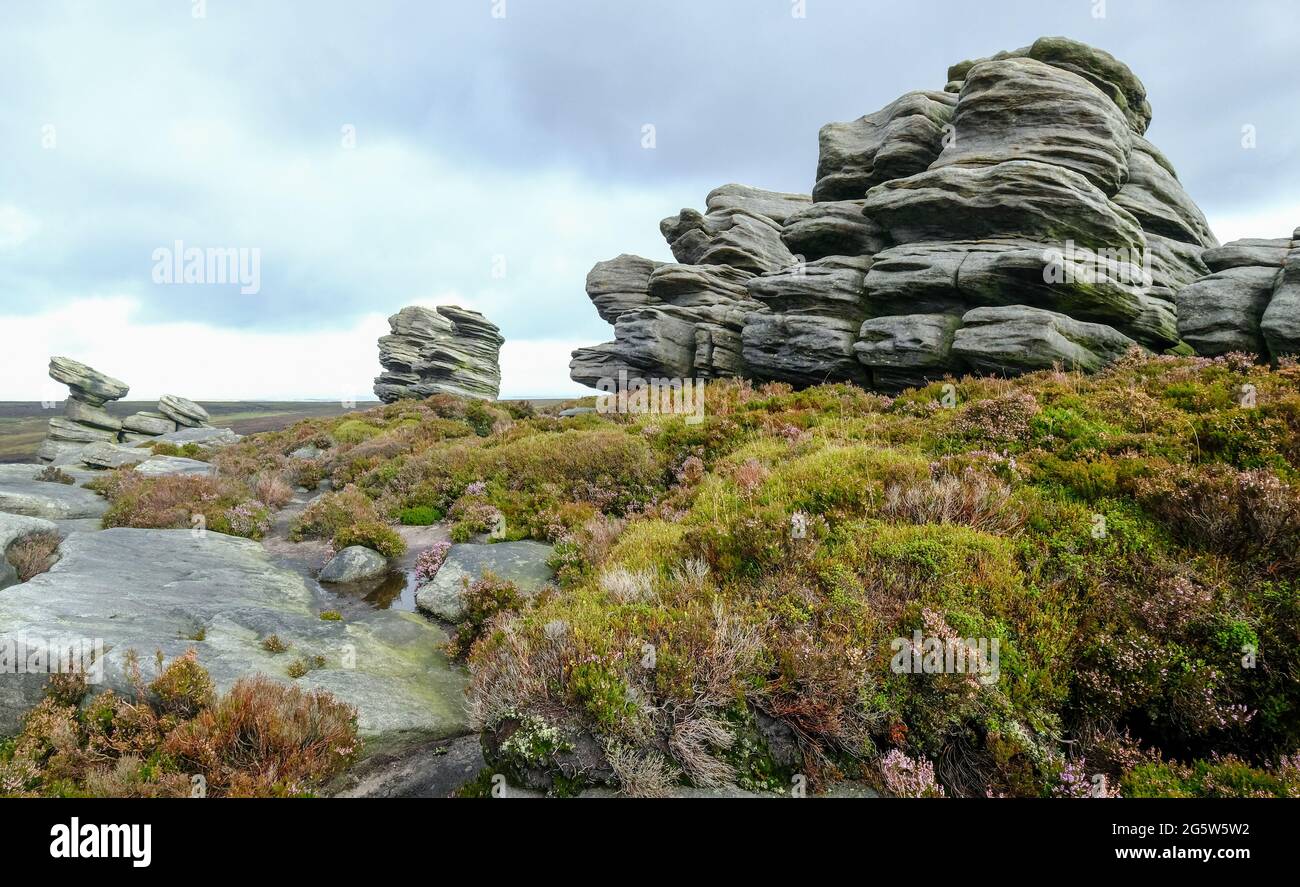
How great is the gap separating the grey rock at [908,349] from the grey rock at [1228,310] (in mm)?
7866

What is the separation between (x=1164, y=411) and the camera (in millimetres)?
9547

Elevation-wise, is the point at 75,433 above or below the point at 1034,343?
below

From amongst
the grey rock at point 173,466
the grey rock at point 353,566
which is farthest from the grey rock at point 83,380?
the grey rock at point 353,566

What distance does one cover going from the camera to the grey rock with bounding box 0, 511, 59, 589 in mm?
7732

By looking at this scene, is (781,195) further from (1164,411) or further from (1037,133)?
(1164,411)

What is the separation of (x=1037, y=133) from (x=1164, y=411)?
19.6 m

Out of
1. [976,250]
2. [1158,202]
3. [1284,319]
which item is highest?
[1158,202]

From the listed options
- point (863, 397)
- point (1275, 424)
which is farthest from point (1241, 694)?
point (863, 397)

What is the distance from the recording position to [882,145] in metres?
27.0

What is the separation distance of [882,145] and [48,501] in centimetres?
3616

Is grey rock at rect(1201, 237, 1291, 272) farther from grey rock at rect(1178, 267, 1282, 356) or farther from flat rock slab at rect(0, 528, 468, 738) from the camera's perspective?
flat rock slab at rect(0, 528, 468, 738)
